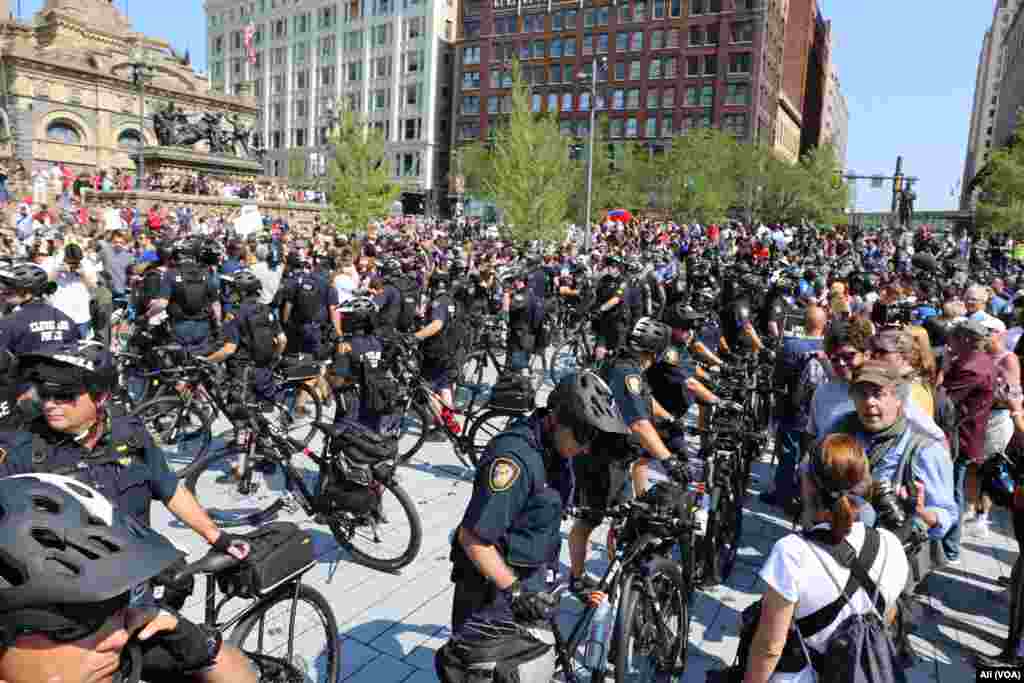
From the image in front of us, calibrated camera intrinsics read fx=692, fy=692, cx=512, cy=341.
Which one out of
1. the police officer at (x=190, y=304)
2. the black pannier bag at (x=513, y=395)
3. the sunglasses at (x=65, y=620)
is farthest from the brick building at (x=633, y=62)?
the sunglasses at (x=65, y=620)

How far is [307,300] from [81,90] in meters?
62.3

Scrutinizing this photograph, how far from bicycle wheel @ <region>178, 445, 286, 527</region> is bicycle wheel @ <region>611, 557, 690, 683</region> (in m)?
3.51

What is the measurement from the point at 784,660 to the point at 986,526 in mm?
5771

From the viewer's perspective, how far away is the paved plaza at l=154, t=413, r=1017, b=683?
4.50 m

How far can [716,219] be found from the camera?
1759 inches

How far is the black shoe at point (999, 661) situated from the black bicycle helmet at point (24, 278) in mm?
7806

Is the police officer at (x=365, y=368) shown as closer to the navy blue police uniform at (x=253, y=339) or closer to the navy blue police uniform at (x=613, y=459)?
the navy blue police uniform at (x=253, y=339)

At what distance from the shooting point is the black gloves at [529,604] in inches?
107

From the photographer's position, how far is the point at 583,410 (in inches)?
112

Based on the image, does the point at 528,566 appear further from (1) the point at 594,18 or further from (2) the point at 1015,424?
(1) the point at 594,18

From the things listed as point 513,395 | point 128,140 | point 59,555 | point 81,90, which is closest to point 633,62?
point 128,140

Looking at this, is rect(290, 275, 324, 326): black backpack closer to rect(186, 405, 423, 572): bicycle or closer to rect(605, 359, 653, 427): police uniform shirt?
rect(186, 405, 423, 572): bicycle

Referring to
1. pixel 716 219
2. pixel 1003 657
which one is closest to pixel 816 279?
pixel 1003 657

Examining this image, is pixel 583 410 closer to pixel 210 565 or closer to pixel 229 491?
pixel 210 565
